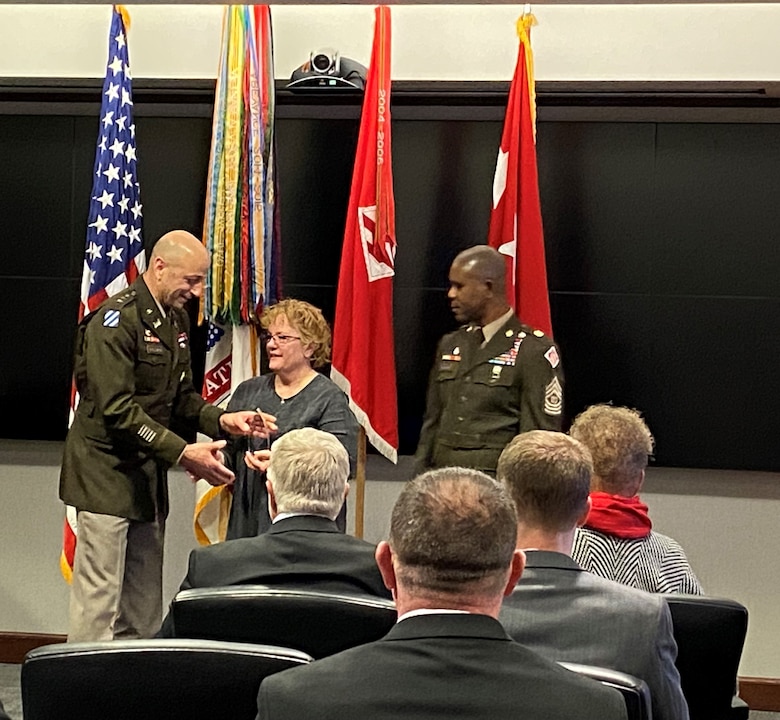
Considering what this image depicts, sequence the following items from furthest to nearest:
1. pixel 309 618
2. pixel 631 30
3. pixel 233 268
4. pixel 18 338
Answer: pixel 18 338 < pixel 631 30 < pixel 233 268 < pixel 309 618

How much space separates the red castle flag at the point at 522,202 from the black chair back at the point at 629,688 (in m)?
2.82

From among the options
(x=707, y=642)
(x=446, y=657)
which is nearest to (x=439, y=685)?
(x=446, y=657)

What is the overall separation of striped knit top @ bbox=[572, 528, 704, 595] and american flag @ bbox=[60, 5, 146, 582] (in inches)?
94.3

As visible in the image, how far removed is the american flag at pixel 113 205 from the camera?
4.38 m

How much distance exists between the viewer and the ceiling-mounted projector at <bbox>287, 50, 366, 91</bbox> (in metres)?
4.53

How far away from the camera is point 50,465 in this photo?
197 inches

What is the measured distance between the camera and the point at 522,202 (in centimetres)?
439

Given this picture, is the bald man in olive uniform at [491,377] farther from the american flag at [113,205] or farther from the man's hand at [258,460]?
the american flag at [113,205]

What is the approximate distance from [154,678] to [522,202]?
10.1 feet

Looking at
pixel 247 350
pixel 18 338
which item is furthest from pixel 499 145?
pixel 18 338

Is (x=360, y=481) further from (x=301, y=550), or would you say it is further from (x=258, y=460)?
(x=301, y=550)

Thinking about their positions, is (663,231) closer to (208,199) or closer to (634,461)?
(208,199)

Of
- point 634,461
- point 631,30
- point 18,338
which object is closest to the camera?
point 634,461

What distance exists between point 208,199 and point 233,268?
0.93 ft
